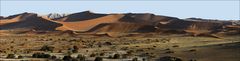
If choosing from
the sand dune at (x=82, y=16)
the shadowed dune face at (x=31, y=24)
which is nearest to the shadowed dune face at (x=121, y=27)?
the shadowed dune face at (x=31, y=24)

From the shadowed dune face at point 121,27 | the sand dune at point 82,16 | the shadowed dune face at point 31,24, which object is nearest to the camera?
the shadowed dune face at point 121,27

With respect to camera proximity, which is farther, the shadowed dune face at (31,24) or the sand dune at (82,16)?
the sand dune at (82,16)

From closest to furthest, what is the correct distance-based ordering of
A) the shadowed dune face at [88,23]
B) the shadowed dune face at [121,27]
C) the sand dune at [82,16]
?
the shadowed dune face at [121,27]
the shadowed dune face at [88,23]
the sand dune at [82,16]

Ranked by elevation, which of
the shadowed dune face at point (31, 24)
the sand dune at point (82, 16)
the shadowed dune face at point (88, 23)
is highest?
the shadowed dune face at point (31, 24)

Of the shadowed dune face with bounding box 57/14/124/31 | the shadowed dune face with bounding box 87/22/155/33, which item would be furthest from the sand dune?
the shadowed dune face with bounding box 87/22/155/33

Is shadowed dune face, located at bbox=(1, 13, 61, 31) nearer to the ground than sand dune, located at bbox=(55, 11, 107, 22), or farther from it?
farther from it

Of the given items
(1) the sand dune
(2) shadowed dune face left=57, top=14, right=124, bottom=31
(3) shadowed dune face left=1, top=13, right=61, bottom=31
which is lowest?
(1) the sand dune

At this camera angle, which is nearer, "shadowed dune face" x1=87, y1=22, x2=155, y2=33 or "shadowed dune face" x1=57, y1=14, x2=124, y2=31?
"shadowed dune face" x1=87, y1=22, x2=155, y2=33

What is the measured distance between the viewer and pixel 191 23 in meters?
117

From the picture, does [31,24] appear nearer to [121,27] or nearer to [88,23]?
[88,23]

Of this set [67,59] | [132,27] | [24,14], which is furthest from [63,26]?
[67,59]

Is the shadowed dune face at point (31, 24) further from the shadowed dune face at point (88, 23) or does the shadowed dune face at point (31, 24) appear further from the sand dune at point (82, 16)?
the sand dune at point (82, 16)

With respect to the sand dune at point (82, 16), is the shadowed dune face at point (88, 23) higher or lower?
higher

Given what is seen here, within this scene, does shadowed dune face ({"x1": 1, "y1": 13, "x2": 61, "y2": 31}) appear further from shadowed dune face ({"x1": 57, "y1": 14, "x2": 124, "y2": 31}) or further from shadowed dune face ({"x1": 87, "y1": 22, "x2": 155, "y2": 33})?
shadowed dune face ({"x1": 87, "y1": 22, "x2": 155, "y2": 33})
